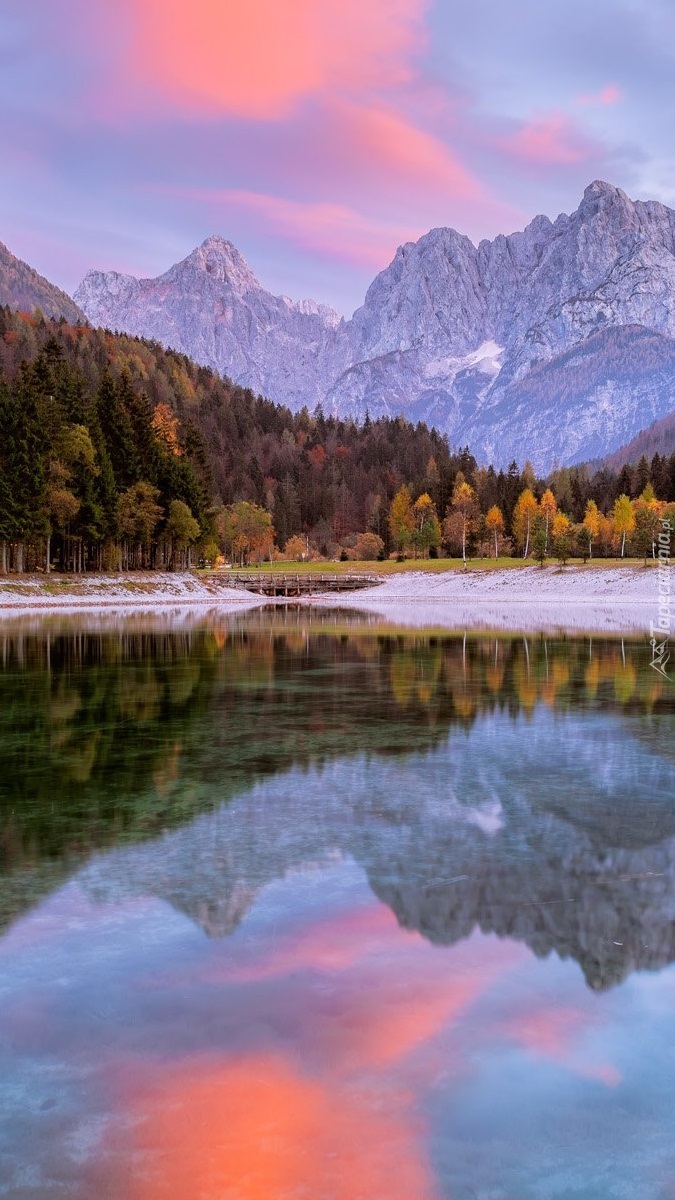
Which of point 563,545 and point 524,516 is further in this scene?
point 524,516

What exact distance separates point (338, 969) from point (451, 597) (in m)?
107

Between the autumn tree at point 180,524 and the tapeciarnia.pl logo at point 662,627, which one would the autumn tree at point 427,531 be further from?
the tapeciarnia.pl logo at point 662,627

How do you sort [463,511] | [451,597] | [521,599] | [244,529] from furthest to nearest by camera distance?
1. [244,529]
2. [463,511]
3. [451,597]
4. [521,599]

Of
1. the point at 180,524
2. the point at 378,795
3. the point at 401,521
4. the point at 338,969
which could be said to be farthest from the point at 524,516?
the point at 338,969

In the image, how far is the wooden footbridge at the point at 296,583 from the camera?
408 feet

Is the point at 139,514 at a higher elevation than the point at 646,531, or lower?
higher

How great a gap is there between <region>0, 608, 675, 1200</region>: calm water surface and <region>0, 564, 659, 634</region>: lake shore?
3562 cm

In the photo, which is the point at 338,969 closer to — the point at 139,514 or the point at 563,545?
the point at 139,514

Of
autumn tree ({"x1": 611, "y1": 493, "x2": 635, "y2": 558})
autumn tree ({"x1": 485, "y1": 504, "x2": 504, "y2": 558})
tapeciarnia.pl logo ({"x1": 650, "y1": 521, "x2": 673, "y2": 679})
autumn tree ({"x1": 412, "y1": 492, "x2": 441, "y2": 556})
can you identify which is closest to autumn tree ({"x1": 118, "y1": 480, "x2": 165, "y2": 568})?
tapeciarnia.pl logo ({"x1": 650, "y1": 521, "x2": 673, "y2": 679})

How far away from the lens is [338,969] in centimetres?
648

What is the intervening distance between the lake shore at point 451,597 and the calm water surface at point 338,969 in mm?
35619

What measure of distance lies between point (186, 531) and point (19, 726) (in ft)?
284

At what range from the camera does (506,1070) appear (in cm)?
514

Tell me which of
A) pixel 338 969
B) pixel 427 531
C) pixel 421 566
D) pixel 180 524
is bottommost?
pixel 338 969
